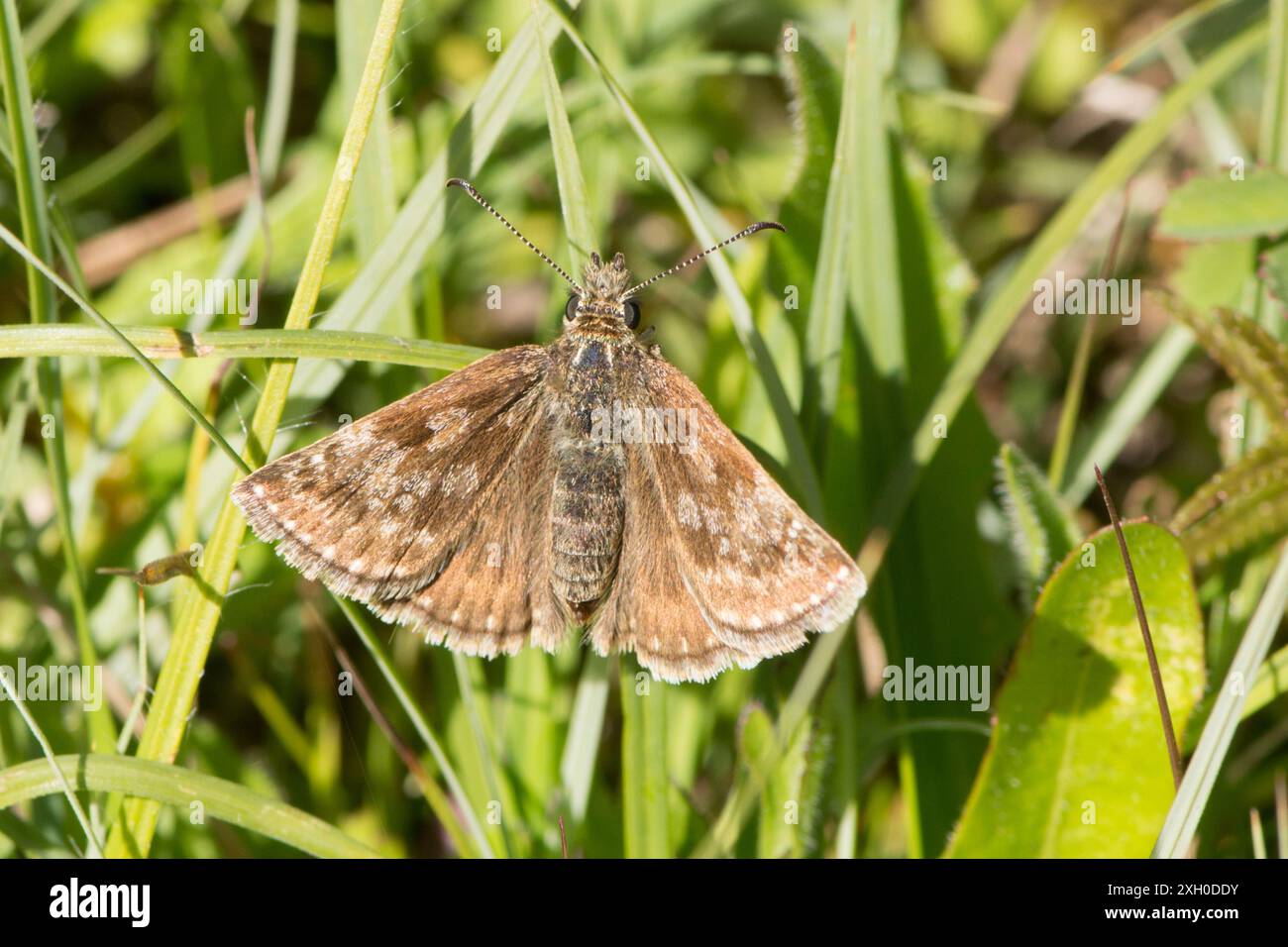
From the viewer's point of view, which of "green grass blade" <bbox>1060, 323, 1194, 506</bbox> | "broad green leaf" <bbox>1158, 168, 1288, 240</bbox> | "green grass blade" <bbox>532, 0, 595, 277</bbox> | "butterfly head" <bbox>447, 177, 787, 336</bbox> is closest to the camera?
"green grass blade" <bbox>532, 0, 595, 277</bbox>

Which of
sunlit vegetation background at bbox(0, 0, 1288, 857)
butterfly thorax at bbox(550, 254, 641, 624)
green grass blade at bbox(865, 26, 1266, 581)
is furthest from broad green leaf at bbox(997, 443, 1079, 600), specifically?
butterfly thorax at bbox(550, 254, 641, 624)

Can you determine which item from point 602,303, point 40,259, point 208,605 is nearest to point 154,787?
point 208,605

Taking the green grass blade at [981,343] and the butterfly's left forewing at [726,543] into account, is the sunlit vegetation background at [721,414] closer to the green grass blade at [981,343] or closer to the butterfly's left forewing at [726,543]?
the green grass blade at [981,343]

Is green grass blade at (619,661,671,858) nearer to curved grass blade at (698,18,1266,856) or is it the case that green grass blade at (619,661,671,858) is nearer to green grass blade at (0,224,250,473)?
curved grass blade at (698,18,1266,856)

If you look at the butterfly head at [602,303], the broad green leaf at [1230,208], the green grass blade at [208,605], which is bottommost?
the green grass blade at [208,605]

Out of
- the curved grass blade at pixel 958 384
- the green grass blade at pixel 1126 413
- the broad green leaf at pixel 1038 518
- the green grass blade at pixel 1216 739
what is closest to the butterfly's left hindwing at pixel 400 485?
the curved grass blade at pixel 958 384
